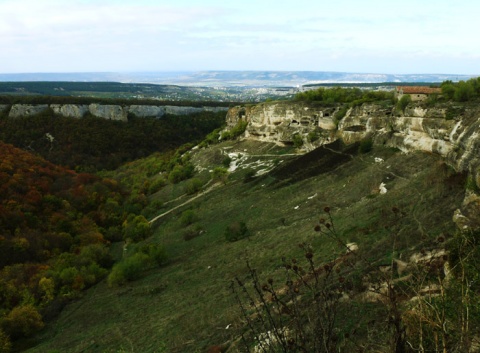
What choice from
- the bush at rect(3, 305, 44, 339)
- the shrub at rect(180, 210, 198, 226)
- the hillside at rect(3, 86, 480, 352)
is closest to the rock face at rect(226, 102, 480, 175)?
the hillside at rect(3, 86, 480, 352)

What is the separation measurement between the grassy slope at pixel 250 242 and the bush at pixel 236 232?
2.29 ft

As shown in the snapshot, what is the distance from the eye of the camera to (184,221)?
35.0m

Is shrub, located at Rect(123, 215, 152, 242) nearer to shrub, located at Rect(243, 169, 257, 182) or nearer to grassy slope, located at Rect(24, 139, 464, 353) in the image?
grassy slope, located at Rect(24, 139, 464, 353)

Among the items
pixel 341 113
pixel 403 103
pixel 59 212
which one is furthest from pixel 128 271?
pixel 341 113

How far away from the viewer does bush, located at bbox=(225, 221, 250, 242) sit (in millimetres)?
27453

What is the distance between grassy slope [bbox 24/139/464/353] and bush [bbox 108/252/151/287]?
73 cm

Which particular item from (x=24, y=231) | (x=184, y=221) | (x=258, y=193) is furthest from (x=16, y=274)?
(x=258, y=193)

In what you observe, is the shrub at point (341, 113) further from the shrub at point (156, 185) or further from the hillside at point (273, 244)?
the shrub at point (156, 185)

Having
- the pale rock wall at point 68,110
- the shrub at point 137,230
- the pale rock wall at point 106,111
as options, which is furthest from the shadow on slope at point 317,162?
the pale rock wall at point 68,110

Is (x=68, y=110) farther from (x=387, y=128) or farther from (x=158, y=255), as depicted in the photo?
(x=387, y=128)

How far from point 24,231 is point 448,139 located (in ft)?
114

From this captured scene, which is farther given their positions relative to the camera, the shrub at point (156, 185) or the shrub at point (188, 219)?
the shrub at point (156, 185)

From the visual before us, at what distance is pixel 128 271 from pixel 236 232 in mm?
7785

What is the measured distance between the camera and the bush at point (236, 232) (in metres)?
27.5
